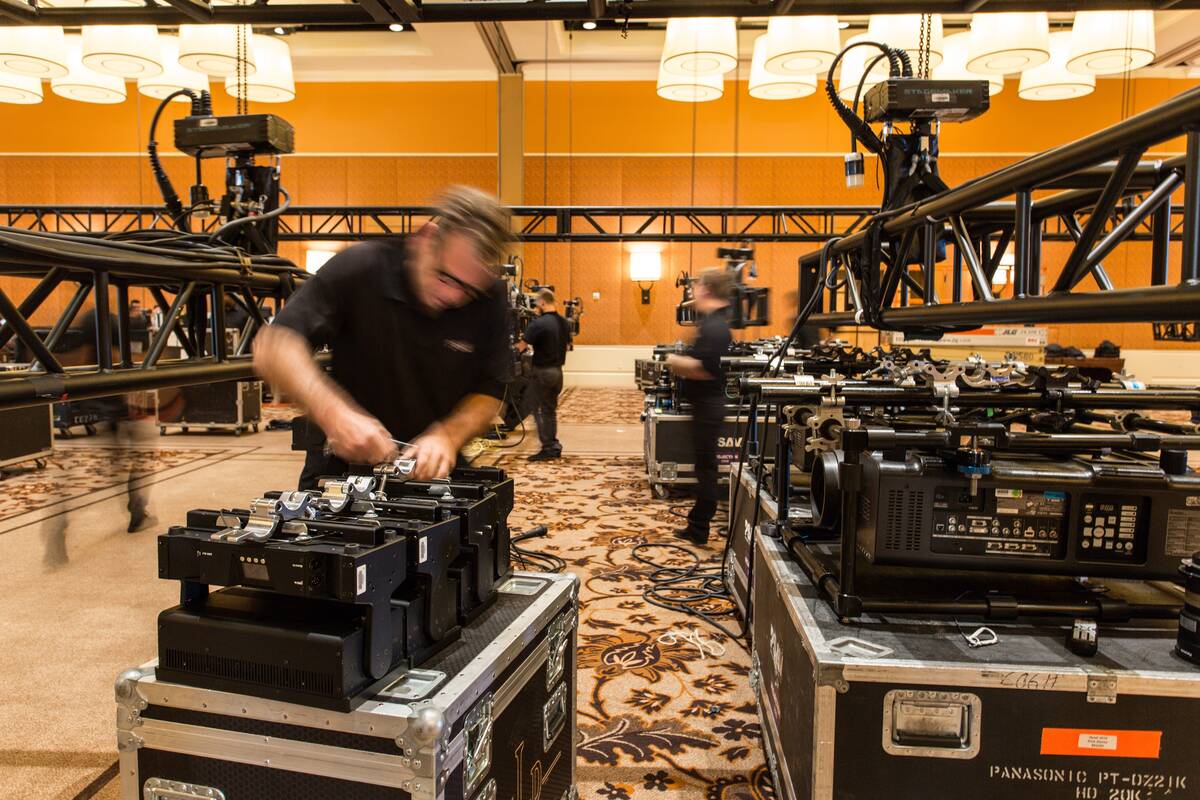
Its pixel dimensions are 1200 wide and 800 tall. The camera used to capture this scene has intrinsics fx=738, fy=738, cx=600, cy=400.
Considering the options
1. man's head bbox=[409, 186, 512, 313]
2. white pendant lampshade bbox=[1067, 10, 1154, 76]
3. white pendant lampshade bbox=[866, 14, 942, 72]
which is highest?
white pendant lampshade bbox=[1067, 10, 1154, 76]

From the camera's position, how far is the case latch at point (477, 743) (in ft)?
4.10

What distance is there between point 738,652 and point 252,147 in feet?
9.74

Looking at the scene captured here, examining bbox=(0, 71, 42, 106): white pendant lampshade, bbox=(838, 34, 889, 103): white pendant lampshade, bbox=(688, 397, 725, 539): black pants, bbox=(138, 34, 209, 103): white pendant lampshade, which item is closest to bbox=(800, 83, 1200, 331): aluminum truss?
bbox=(688, 397, 725, 539): black pants

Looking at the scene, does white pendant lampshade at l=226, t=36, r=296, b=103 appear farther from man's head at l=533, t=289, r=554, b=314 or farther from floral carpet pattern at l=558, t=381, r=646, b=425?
floral carpet pattern at l=558, t=381, r=646, b=425

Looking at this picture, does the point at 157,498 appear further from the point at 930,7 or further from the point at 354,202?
the point at 354,202

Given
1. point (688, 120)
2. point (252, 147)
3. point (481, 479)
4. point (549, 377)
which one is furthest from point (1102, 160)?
point (688, 120)

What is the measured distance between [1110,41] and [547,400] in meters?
5.57

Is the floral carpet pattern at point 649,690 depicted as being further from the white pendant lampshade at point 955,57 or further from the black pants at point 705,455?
the white pendant lampshade at point 955,57

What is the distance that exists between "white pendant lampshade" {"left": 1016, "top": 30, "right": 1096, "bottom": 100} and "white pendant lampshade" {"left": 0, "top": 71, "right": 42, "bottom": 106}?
976 centimetres

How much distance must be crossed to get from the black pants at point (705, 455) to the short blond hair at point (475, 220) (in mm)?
2415

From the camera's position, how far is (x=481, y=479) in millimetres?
1743

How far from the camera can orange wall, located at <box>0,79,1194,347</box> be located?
42.9 feet

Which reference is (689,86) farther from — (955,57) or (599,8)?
(599,8)

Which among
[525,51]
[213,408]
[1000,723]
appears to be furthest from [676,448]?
[525,51]
